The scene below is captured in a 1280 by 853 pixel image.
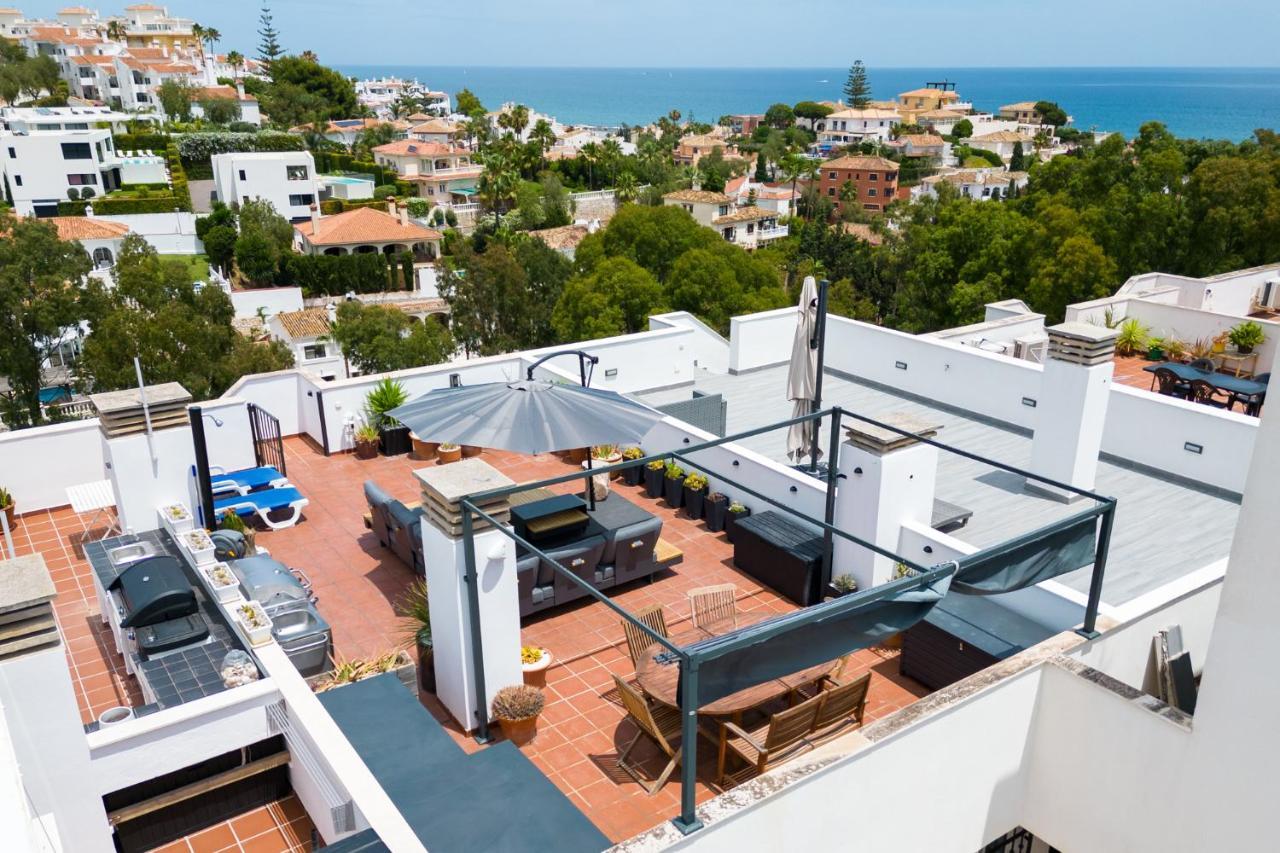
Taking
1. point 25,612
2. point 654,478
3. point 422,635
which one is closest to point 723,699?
point 422,635

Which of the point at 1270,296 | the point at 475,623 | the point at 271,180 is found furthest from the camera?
the point at 271,180

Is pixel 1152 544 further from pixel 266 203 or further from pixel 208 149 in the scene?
pixel 208 149

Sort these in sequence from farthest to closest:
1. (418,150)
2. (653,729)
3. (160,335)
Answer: (418,150), (160,335), (653,729)

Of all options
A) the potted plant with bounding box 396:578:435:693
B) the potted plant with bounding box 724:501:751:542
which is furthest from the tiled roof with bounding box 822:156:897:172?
the potted plant with bounding box 396:578:435:693

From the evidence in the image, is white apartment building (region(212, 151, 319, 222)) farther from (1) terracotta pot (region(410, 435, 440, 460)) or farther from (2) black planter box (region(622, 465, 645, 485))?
(2) black planter box (region(622, 465, 645, 485))

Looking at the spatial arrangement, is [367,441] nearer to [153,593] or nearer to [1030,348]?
[153,593]

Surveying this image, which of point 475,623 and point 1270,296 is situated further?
point 1270,296
